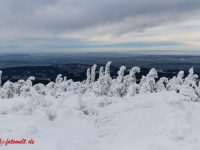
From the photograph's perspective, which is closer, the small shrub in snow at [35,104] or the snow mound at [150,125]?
the snow mound at [150,125]

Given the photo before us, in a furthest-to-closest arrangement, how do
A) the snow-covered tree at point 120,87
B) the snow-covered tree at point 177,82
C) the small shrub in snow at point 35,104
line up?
the snow-covered tree at point 177,82 → the snow-covered tree at point 120,87 → the small shrub in snow at point 35,104

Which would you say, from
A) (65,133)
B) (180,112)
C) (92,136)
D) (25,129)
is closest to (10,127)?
(25,129)

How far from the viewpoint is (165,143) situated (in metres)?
10.4

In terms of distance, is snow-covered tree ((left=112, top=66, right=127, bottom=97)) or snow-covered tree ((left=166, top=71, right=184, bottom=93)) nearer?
snow-covered tree ((left=112, top=66, right=127, bottom=97))

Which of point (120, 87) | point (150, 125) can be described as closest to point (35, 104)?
point (150, 125)

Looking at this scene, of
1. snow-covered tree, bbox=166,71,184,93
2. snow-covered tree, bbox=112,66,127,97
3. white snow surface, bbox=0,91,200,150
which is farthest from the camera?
snow-covered tree, bbox=166,71,184,93

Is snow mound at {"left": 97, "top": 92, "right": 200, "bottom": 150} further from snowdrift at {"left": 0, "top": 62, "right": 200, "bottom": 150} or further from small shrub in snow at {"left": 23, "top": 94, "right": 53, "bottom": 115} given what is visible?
small shrub in snow at {"left": 23, "top": 94, "right": 53, "bottom": 115}

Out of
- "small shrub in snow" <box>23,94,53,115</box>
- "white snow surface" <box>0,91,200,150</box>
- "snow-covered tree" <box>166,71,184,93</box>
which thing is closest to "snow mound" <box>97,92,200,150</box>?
"white snow surface" <box>0,91,200,150</box>

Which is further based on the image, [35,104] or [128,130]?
[35,104]

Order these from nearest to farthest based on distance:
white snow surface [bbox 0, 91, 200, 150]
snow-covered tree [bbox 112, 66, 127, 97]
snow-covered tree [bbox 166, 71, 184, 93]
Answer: white snow surface [bbox 0, 91, 200, 150], snow-covered tree [bbox 112, 66, 127, 97], snow-covered tree [bbox 166, 71, 184, 93]

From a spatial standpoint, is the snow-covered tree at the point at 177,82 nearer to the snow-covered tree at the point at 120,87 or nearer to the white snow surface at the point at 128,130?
the snow-covered tree at the point at 120,87

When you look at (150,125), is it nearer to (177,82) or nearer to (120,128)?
(120,128)

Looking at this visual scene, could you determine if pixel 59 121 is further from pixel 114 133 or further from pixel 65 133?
pixel 114 133

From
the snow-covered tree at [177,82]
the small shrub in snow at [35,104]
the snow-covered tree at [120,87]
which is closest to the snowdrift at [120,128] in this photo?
the small shrub in snow at [35,104]
